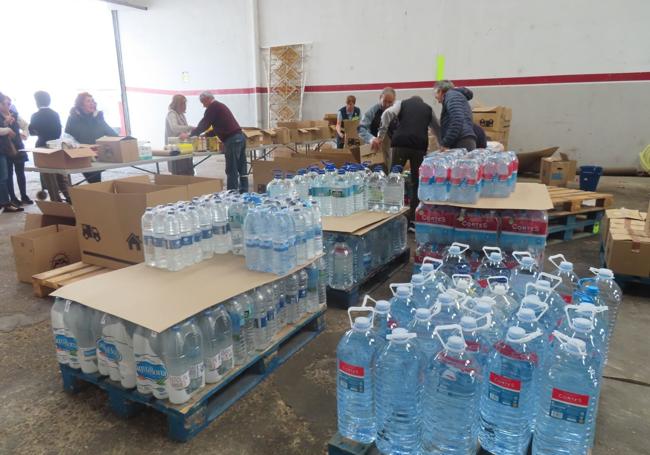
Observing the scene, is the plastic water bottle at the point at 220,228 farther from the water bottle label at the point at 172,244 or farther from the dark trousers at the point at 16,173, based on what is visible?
the dark trousers at the point at 16,173

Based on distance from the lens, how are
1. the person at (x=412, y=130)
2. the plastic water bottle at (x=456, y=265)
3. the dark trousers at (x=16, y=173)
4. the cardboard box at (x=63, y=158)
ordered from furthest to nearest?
the dark trousers at (x=16, y=173) → the person at (x=412, y=130) → the cardboard box at (x=63, y=158) → the plastic water bottle at (x=456, y=265)

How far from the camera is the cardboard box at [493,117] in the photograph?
289 inches

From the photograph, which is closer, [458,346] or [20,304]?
[458,346]

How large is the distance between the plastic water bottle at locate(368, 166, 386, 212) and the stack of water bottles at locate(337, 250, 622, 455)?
221 cm

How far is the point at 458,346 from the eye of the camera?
1298 millimetres

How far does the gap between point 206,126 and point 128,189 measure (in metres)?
2.47

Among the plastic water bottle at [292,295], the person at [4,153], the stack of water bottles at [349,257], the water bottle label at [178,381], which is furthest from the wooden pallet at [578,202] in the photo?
the person at [4,153]

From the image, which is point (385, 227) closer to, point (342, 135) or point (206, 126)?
point (206, 126)

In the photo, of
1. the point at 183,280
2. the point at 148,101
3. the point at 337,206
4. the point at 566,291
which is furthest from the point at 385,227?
the point at 148,101

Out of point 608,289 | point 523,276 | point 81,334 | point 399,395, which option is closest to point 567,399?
point 399,395

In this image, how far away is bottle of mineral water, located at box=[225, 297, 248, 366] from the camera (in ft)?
7.27

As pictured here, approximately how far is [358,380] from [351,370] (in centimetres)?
4

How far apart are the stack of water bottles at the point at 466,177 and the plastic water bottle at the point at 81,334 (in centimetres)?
238

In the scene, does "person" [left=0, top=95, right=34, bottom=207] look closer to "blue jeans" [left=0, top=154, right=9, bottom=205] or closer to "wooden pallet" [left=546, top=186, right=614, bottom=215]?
"blue jeans" [left=0, top=154, right=9, bottom=205]
